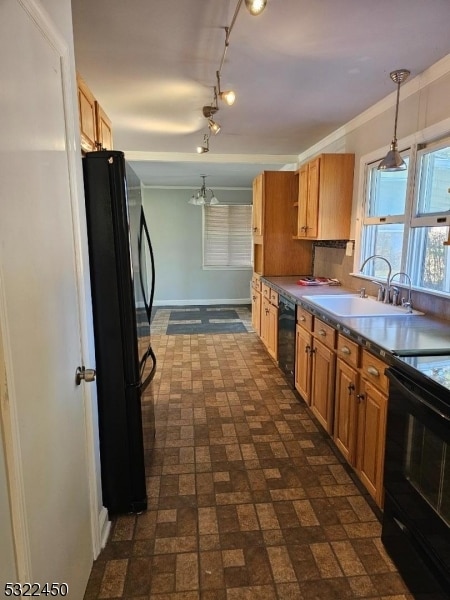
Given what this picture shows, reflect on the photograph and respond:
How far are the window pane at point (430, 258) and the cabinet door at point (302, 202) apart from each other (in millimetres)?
1443

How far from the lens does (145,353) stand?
86.5 inches

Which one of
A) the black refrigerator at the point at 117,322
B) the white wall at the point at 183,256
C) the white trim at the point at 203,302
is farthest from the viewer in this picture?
the white trim at the point at 203,302

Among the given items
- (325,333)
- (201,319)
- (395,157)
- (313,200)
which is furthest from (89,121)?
(201,319)

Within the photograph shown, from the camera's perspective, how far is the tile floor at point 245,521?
157 centimetres

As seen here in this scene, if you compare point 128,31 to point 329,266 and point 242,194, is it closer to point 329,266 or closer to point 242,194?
point 329,266

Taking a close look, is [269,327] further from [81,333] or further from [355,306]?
[81,333]

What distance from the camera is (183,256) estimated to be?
7.62m

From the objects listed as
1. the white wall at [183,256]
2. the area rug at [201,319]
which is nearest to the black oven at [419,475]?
the area rug at [201,319]

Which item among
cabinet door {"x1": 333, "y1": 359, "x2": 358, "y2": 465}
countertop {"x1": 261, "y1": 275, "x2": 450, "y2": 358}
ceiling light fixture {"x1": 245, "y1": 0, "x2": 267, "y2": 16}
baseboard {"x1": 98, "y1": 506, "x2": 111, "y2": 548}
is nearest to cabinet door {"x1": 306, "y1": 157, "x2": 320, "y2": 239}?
countertop {"x1": 261, "y1": 275, "x2": 450, "y2": 358}

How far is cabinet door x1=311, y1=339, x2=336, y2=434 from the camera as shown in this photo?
8.37ft

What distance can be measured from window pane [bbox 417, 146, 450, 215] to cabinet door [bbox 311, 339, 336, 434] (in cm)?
121

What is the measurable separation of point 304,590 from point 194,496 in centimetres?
76

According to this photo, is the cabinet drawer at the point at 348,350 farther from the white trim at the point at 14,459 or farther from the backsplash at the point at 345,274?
the white trim at the point at 14,459

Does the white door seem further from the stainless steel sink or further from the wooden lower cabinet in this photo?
the wooden lower cabinet
